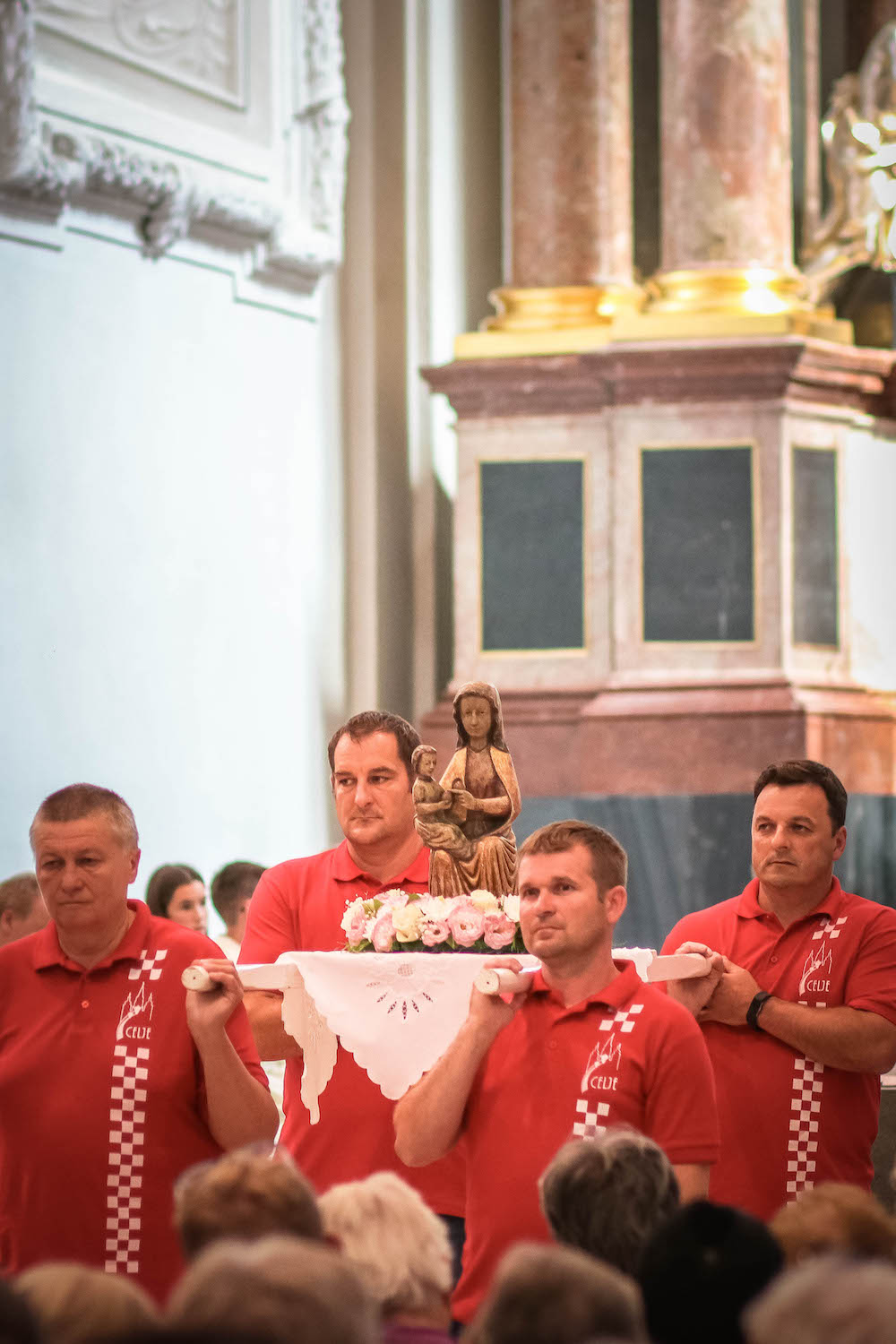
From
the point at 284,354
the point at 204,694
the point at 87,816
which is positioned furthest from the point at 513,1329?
the point at 284,354

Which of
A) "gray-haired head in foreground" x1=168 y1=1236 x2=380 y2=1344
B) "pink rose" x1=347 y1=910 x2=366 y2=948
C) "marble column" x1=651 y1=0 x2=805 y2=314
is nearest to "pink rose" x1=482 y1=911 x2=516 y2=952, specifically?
"pink rose" x1=347 y1=910 x2=366 y2=948

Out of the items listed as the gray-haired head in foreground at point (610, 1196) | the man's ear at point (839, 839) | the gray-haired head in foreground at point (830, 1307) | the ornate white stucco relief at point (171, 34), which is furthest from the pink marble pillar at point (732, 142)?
the gray-haired head in foreground at point (830, 1307)

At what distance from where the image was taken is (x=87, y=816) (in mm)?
4074

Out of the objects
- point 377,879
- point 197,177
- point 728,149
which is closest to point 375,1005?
point 377,879

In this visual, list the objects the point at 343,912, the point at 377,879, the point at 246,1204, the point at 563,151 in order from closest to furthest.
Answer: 1. the point at 246,1204
2. the point at 343,912
3. the point at 377,879
4. the point at 563,151

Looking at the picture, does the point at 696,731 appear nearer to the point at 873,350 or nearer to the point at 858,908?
the point at 873,350

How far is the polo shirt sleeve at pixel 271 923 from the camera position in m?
4.74

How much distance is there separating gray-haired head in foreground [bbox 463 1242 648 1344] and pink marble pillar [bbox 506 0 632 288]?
29.5ft

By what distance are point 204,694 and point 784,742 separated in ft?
8.79

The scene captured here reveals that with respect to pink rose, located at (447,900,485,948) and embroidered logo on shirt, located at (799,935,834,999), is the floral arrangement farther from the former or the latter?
embroidered logo on shirt, located at (799,935,834,999)

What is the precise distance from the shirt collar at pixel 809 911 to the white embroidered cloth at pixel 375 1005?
27 cm

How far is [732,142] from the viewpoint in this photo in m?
10.6

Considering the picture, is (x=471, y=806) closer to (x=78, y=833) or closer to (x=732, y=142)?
(x=78, y=833)

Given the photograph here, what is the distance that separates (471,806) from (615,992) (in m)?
0.97
